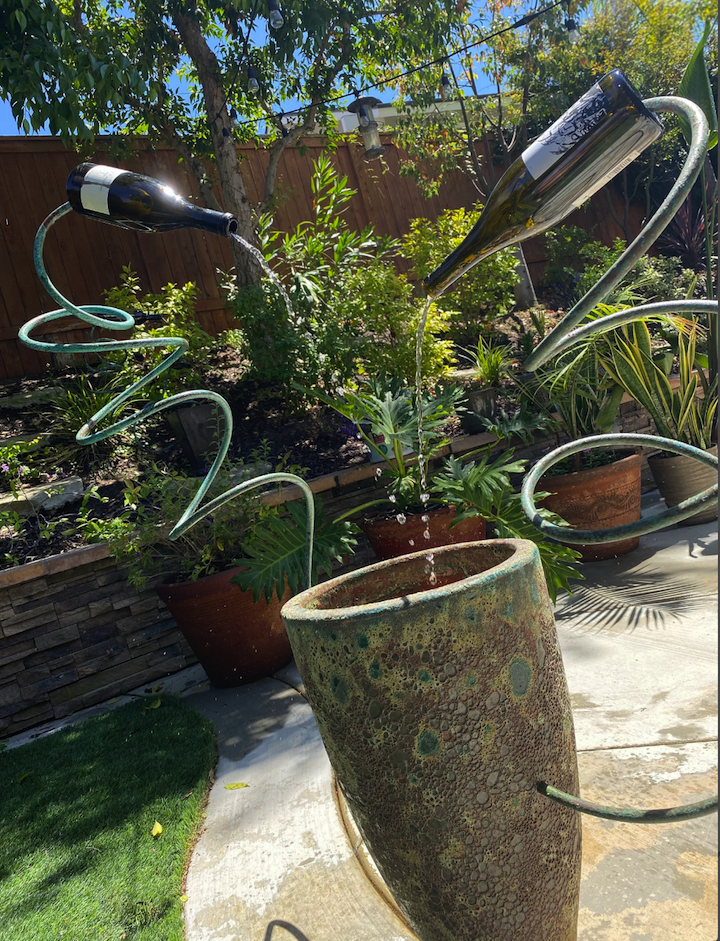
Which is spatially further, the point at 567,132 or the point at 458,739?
the point at 458,739

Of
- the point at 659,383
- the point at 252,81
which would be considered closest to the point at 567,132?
the point at 659,383

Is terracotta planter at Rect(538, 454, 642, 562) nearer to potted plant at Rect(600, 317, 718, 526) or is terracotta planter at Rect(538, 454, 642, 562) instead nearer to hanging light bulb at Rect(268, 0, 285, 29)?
potted plant at Rect(600, 317, 718, 526)

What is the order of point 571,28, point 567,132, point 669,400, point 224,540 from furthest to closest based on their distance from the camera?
point 571,28 < point 669,400 < point 224,540 < point 567,132

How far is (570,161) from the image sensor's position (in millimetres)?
950

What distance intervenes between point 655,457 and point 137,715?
10.2 ft

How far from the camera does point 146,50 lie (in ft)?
15.4

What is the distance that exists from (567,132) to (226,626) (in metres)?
2.49

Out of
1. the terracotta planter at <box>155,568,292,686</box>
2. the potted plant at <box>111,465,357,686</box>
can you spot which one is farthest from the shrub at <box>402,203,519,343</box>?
the terracotta planter at <box>155,568,292,686</box>

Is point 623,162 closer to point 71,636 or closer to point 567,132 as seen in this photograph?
point 567,132

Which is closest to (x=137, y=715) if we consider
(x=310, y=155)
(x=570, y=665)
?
(x=570, y=665)

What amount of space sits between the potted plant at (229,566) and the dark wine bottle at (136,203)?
5.42ft

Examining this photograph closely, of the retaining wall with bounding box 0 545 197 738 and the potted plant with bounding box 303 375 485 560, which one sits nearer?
the retaining wall with bounding box 0 545 197 738

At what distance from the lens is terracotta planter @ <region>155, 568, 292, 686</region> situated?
9.68ft

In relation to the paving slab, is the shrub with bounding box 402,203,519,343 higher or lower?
higher
